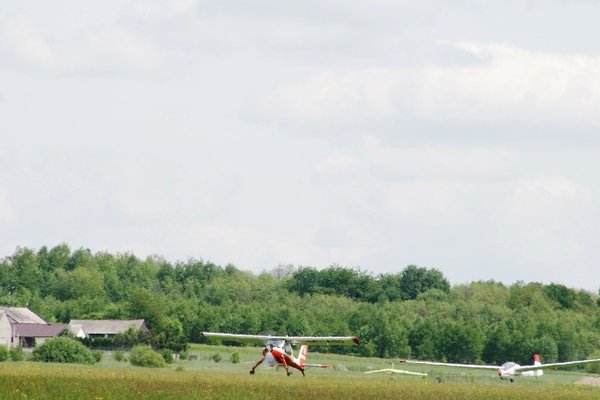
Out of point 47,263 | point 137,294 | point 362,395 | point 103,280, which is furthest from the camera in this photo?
point 47,263

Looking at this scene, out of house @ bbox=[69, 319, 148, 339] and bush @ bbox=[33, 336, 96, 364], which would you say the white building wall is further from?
bush @ bbox=[33, 336, 96, 364]

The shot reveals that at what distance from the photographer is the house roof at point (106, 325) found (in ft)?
312

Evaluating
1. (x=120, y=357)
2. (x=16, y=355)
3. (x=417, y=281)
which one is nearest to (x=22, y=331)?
(x=120, y=357)

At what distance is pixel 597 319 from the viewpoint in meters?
115

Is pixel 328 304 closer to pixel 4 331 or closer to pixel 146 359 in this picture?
pixel 4 331

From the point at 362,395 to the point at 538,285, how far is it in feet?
332

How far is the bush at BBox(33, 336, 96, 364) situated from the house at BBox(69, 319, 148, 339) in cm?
2292

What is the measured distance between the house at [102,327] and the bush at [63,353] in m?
22.9

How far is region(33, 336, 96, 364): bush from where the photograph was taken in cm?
6856

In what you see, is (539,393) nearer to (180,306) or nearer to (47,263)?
(180,306)

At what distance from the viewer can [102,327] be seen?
99562 mm

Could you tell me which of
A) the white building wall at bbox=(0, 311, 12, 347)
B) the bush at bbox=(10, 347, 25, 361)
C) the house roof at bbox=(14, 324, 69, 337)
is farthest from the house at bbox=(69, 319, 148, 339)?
the bush at bbox=(10, 347, 25, 361)

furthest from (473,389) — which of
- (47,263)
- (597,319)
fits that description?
(47,263)

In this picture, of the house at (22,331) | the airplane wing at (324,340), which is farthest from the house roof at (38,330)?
the airplane wing at (324,340)
